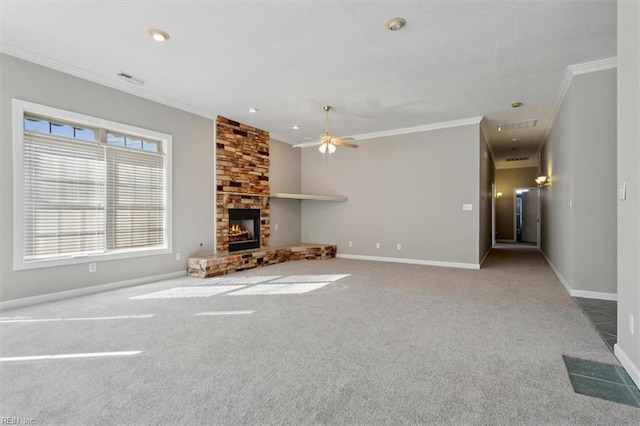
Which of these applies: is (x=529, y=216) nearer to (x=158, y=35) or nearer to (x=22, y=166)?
(x=158, y=35)

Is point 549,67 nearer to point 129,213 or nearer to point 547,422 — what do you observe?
point 547,422

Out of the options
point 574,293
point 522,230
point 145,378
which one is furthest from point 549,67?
point 522,230

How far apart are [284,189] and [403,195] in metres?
2.99

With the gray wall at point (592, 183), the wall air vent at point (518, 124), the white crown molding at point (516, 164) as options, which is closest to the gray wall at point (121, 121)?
the gray wall at point (592, 183)

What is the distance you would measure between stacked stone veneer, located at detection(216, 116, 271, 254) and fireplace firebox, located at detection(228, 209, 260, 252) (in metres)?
0.11

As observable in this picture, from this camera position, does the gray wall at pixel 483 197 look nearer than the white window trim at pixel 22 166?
No

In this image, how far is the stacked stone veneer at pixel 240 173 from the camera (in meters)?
6.36

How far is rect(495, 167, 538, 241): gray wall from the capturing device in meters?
12.2

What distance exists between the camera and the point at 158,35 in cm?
338

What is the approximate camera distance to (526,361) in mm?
2359

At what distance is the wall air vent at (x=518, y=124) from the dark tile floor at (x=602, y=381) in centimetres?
557

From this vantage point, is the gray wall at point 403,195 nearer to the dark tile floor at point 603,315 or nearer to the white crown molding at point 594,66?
the white crown molding at point 594,66

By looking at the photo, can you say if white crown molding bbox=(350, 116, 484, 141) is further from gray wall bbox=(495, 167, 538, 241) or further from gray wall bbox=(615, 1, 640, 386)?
gray wall bbox=(495, 167, 538, 241)

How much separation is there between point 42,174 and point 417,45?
16.0 ft
